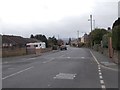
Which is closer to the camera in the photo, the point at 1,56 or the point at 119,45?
the point at 119,45

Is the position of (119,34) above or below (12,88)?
above

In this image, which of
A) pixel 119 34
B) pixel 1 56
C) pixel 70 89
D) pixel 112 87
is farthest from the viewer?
pixel 1 56

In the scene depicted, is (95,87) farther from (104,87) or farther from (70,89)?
(70,89)

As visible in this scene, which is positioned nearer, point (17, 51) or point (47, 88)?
point (47, 88)

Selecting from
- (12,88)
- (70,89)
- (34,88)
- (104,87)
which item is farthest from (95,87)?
(12,88)

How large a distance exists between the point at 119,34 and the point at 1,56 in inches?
930

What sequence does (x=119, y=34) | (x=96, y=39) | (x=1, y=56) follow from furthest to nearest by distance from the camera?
(x=96, y=39) → (x=1, y=56) → (x=119, y=34)

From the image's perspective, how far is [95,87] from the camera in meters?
12.8

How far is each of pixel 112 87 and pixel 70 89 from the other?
1.87 meters

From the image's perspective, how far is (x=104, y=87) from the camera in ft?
42.1

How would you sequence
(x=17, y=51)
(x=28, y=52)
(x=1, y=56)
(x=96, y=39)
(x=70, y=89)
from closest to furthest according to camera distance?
(x=70, y=89) → (x=1, y=56) → (x=17, y=51) → (x=28, y=52) → (x=96, y=39)

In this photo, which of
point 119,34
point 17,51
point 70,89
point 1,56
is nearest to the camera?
point 70,89

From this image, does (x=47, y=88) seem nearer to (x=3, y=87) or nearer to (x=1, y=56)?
(x=3, y=87)

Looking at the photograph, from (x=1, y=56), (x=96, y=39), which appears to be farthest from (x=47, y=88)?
(x=96, y=39)
